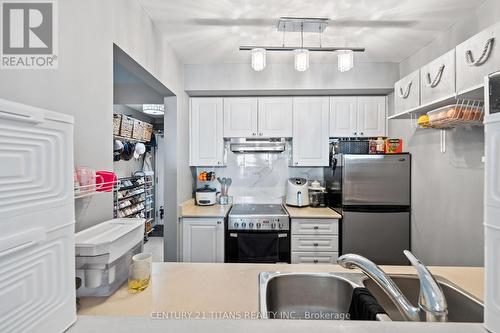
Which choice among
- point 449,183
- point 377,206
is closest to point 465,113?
point 449,183

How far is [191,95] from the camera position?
3115mm

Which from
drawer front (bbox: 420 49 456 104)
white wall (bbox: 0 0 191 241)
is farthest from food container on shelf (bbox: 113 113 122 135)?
drawer front (bbox: 420 49 456 104)

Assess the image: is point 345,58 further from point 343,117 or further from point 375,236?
point 375,236

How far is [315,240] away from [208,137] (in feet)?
5.73

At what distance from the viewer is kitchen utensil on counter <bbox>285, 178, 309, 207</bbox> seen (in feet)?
9.79

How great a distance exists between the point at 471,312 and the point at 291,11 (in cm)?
214

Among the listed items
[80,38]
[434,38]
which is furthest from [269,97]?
[80,38]

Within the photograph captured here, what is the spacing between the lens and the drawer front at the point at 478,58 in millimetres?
1221

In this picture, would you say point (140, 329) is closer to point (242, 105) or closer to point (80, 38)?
point (80, 38)

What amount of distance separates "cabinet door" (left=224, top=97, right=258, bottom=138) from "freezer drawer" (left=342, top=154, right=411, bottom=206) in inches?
46.6

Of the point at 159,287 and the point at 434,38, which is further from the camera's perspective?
the point at 434,38

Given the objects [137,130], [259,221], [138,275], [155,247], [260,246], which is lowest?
[155,247]

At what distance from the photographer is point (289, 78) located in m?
2.89

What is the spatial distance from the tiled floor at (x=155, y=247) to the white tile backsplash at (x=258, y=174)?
1.75 metres
